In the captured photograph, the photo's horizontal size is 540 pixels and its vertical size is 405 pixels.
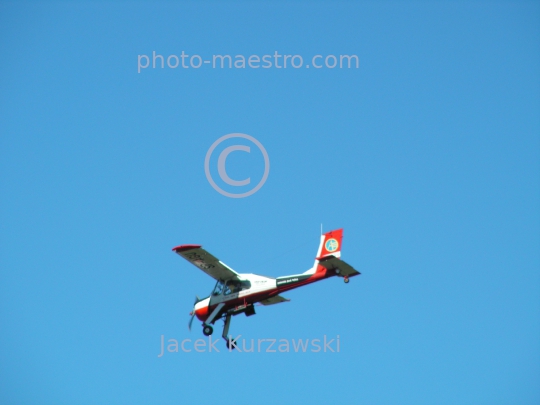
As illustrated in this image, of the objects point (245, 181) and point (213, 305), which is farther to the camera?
point (213, 305)

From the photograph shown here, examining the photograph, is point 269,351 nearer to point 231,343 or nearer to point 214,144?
point 231,343

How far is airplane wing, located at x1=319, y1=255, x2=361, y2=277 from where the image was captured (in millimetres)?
50594

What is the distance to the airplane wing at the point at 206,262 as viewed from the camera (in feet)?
172

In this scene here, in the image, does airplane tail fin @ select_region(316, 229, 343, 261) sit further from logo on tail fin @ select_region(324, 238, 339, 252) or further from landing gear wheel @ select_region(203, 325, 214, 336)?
landing gear wheel @ select_region(203, 325, 214, 336)

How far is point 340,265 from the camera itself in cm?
5075

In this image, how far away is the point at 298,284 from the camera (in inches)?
2055

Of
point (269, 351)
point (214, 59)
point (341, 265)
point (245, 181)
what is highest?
point (214, 59)

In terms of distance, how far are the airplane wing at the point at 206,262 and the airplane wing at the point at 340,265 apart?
505 cm

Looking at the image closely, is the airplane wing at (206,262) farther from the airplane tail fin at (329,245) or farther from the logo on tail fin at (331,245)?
the logo on tail fin at (331,245)

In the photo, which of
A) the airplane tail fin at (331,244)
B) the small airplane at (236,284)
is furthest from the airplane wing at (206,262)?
the airplane tail fin at (331,244)

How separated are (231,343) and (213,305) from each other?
2.18 m

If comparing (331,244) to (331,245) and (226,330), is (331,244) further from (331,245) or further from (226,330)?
(226,330)

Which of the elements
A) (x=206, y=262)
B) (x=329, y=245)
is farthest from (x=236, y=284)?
(x=329, y=245)

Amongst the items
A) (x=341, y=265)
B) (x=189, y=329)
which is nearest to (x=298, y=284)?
(x=341, y=265)
